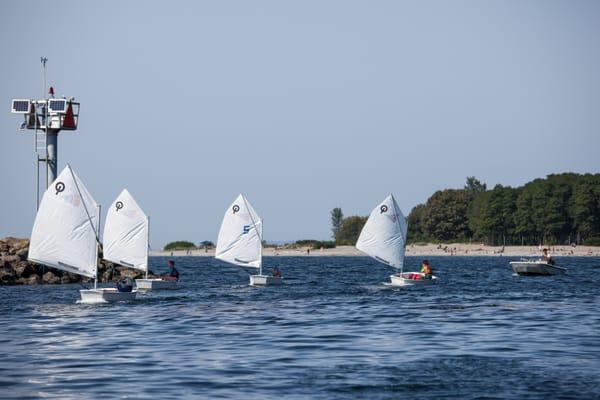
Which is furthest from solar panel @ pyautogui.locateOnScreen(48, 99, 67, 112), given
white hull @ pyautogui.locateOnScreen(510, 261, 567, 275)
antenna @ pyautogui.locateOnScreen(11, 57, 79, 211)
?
white hull @ pyautogui.locateOnScreen(510, 261, 567, 275)

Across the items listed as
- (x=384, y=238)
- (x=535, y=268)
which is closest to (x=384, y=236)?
(x=384, y=238)

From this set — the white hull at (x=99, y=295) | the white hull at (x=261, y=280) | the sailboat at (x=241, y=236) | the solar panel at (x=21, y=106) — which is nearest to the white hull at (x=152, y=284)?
the white hull at (x=261, y=280)

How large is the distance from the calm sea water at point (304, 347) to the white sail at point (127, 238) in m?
9.56

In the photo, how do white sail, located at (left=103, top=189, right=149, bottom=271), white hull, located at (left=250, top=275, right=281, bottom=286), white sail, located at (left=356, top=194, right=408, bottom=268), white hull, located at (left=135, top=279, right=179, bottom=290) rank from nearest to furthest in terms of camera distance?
white hull, located at (left=135, top=279, right=179, bottom=290), white sail, located at (left=103, top=189, right=149, bottom=271), white sail, located at (left=356, top=194, right=408, bottom=268), white hull, located at (left=250, top=275, right=281, bottom=286)

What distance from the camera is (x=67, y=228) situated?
55500mm

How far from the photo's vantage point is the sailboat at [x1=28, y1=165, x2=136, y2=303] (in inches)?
2176

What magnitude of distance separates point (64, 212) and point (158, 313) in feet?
31.3

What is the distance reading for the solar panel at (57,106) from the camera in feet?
300

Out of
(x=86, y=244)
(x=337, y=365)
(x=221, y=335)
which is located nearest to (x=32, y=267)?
(x=86, y=244)

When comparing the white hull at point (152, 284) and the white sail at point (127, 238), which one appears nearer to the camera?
the white hull at point (152, 284)

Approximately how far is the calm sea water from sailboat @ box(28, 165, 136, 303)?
2.15m

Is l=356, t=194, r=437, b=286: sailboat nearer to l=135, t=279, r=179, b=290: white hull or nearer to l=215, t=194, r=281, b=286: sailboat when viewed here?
l=215, t=194, r=281, b=286: sailboat

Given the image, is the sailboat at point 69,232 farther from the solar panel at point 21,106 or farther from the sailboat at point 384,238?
the solar panel at point 21,106

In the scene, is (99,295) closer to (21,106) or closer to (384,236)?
(384,236)
